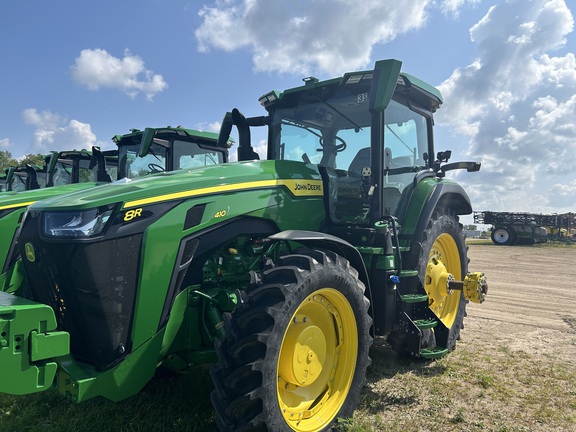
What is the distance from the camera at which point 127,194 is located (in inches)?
107

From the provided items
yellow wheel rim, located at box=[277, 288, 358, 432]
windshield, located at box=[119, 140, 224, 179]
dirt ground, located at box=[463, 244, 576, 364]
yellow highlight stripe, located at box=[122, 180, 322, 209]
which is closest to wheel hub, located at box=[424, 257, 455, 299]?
dirt ground, located at box=[463, 244, 576, 364]

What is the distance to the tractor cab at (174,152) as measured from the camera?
683 cm

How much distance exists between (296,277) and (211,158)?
4.93m

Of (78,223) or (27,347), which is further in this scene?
(78,223)

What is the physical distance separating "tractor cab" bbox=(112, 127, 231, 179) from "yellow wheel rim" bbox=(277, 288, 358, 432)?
3933mm

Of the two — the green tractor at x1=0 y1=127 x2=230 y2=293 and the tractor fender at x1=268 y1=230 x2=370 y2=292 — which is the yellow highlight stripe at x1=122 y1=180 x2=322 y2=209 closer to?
the tractor fender at x1=268 y1=230 x2=370 y2=292

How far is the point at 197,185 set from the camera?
9.97 ft

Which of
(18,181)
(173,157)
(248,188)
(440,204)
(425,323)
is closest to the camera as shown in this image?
(248,188)

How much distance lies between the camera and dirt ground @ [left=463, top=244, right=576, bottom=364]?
5285 millimetres

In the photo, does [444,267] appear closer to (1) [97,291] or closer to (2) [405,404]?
(2) [405,404]

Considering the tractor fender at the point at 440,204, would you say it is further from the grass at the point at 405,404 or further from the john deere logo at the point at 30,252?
the john deere logo at the point at 30,252

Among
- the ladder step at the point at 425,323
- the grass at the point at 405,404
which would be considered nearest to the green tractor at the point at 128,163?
the grass at the point at 405,404

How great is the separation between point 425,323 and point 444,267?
0.89 meters

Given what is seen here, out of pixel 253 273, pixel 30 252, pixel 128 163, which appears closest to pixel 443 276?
pixel 253 273
